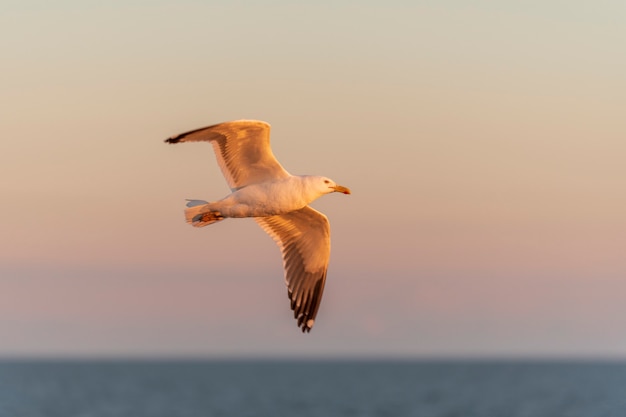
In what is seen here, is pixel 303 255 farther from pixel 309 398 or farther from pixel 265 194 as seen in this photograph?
pixel 309 398

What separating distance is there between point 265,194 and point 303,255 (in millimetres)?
2200

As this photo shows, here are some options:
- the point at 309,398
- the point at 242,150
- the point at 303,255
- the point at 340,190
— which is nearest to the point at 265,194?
the point at 242,150

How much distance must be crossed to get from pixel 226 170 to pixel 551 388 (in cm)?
10175

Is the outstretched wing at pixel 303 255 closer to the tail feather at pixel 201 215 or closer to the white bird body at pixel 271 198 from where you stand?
the white bird body at pixel 271 198

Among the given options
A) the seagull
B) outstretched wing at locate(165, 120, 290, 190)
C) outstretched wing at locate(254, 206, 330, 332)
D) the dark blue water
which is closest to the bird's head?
the seagull

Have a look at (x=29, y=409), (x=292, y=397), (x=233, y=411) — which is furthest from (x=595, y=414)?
(x=29, y=409)

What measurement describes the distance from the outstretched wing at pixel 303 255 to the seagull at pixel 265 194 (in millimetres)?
17

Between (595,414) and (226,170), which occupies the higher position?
(226,170)

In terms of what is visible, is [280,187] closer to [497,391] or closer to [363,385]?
[497,391]

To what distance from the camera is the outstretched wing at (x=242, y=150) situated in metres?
17.1

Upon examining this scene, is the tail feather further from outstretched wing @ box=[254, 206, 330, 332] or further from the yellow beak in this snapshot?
the yellow beak

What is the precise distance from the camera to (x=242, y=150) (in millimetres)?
17766

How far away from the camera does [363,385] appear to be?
122062 mm

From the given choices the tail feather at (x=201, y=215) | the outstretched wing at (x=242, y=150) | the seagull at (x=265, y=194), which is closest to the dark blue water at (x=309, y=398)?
the seagull at (x=265, y=194)
